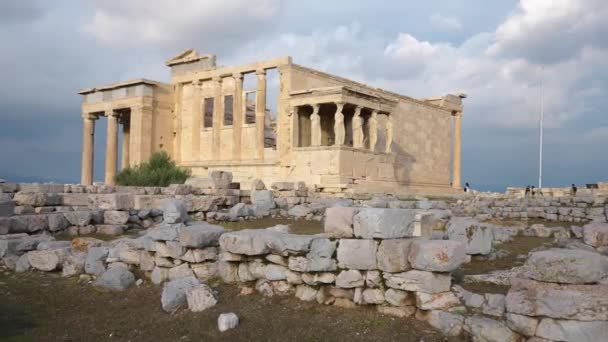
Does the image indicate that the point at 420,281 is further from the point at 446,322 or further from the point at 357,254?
the point at 357,254

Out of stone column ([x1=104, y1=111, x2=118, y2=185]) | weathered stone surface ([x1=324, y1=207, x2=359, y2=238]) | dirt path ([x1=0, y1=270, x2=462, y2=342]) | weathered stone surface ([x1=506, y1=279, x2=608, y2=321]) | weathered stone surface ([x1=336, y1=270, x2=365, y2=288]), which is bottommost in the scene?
dirt path ([x1=0, y1=270, x2=462, y2=342])

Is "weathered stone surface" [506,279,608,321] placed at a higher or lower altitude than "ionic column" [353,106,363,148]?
lower

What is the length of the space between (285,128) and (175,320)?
2289 centimetres

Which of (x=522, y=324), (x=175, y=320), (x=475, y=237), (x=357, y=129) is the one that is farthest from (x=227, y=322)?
(x=357, y=129)

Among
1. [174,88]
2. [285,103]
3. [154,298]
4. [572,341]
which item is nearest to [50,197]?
[154,298]

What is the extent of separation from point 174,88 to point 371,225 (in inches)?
1167

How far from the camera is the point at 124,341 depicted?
5.72 meters

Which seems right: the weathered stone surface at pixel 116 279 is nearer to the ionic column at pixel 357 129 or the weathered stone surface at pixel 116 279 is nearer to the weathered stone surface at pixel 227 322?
the weathered stone surface at pixel 227 322

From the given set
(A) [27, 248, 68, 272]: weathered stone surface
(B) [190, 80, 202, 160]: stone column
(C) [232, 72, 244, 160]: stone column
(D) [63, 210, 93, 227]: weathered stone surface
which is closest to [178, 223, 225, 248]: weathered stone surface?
(A) [27, 248, 68, 272]: weathered stone surface

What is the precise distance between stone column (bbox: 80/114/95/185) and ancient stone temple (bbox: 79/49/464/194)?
0.06 metres

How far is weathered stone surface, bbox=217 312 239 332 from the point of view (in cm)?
575

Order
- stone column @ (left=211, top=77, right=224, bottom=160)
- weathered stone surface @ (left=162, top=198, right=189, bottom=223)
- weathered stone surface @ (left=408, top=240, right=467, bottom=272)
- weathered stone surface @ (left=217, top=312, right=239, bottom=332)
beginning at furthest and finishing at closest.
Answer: stone column @ (left=211, top=77, right=224, bottom=160)
weathered stone surface @ (left=162, top=198, right=189, bottom=223)
weathered stone surface @ (left=217, top=312, right=239, bottom=332)
weathered stone surface @ (left=408, top=240, right=467, bottom=272)

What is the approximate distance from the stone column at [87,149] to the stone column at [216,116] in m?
8.51

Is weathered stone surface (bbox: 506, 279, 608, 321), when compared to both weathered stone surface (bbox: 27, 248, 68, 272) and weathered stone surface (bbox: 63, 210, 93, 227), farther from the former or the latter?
weathered stone surface (bbox: 63, 210, 93, 227)
